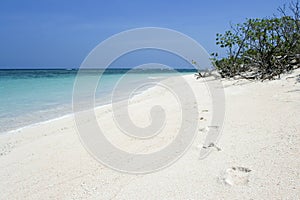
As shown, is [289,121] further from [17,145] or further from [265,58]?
[265,58]

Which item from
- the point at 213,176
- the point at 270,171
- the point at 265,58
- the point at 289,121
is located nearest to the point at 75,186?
the point at 213,176

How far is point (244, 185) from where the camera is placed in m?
1.89

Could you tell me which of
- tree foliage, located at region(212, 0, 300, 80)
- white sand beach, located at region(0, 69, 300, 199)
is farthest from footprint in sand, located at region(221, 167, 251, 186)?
tree foliage, located at region(212, 0, 300, 80)

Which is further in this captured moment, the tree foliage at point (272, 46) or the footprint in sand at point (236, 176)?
the tree foliage at point (272, 46)

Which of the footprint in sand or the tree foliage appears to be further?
the tree foliage

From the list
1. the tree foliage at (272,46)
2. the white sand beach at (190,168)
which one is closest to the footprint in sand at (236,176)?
the white sand beach at (190,168)

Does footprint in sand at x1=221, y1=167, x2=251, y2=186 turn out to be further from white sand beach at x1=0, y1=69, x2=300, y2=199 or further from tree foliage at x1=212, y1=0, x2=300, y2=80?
tree foliage at x1=212, y1=0, x2=300, y2=80

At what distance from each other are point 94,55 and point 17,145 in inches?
73.2

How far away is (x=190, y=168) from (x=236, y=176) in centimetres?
39

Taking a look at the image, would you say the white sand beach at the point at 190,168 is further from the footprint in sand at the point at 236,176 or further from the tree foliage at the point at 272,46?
the tree foliage at the point at 272,46

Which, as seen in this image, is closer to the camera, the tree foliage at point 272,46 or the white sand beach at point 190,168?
the white sand beach at point 190,168

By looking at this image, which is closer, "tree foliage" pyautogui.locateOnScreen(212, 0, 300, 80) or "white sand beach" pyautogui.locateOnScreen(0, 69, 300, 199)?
"white sand beach" pyautogui.locateOnScreen(0, 69, 300, 199)

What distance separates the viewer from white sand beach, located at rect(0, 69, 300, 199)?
190cm

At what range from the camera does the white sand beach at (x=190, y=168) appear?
6.23 feet
